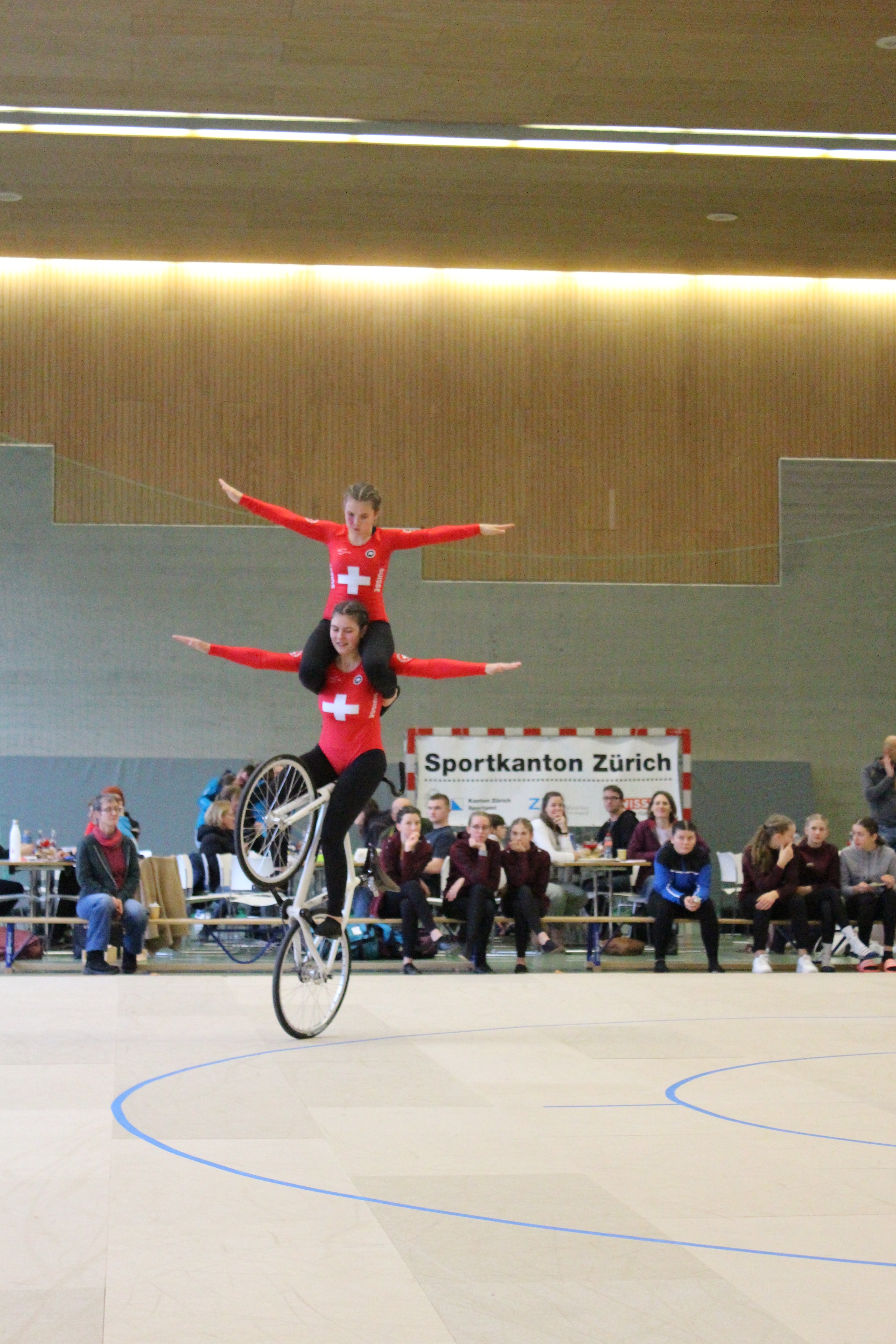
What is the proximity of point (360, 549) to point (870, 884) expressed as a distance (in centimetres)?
587

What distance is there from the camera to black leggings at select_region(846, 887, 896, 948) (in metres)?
10.7

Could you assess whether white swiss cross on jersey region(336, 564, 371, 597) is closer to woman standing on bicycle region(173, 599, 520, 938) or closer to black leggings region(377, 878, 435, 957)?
woman standing on bicycle region(173, 599, 520, 938)

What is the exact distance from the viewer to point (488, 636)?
15.1m

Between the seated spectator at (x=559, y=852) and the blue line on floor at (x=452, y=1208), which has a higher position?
the seated spectator at (x=559, y=852)

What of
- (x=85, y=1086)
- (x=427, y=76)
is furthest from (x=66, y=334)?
(x=85, y=1086)

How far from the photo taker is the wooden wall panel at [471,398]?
1505 cm

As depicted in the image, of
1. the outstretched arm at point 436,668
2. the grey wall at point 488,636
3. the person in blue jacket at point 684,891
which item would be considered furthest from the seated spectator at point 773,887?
the outstretched arm at point 436,668

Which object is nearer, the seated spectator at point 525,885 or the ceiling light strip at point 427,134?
the seated spectator at point 525,885

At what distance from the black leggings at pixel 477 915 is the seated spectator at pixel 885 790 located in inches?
136

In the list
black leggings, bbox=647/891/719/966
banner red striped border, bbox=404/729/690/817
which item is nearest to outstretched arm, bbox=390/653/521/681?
black leggings, bbox=647/891/719/966

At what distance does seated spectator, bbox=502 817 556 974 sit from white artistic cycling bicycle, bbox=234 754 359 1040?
4.03m

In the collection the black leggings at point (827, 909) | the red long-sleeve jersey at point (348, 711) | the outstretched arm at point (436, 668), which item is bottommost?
the black leggings at point (827, 909)

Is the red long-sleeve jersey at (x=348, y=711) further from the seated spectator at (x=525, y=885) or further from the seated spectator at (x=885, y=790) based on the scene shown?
the seated spectator at (x=885, y=790)

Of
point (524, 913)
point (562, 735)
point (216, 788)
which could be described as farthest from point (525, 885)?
point (562, 735)
